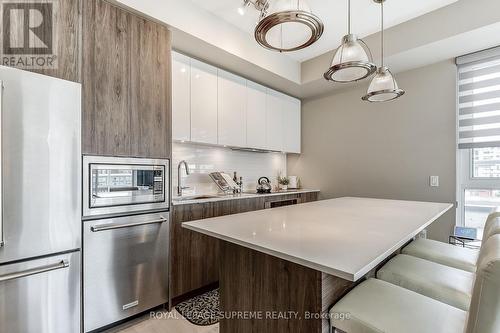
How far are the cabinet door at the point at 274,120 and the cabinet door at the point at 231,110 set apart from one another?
473 millimetres

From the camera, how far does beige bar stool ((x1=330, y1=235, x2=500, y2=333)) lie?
700 mm

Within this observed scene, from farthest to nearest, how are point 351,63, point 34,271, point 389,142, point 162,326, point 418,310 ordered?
point 389,142, point 162,326, point 351,63, point 34,271, point 418,310

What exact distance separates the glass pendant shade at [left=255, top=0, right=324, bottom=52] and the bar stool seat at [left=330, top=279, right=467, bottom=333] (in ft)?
4.36

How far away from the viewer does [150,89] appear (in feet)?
6.69

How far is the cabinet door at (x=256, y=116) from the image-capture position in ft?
10.6

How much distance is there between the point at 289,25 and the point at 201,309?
2.21 metres

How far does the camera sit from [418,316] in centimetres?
94

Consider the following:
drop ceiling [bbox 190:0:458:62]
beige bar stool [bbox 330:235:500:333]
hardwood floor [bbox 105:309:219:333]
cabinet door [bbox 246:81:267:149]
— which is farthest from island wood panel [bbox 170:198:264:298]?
drop ceiling [bbox 190:0:458:62]

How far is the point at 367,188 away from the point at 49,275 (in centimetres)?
341

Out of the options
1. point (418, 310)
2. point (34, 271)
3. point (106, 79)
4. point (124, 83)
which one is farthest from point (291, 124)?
point (34, 271)

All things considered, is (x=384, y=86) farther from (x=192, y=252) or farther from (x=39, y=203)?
(x=39, y=203)

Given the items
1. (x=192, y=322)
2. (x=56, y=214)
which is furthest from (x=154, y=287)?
(x=56, y=214)

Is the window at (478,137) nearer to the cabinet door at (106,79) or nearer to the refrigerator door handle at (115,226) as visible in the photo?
the refrigerator door handle at (115,226)

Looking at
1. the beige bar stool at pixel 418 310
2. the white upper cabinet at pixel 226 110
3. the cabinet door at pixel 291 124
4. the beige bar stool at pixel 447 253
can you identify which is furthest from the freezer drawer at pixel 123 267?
the cabinet door at pixel 291 124
